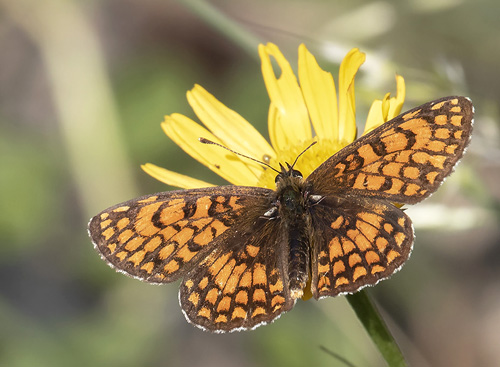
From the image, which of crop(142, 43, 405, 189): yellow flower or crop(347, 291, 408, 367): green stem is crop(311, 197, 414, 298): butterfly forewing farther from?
crop(142, 43, 405, 189): yellow flower

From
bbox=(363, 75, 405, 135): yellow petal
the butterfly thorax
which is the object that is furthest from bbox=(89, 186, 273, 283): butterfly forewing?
bbox=(363, 75, 405, 135): yellow petal

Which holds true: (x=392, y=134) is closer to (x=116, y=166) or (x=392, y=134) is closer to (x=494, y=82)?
(x=494, y=82)

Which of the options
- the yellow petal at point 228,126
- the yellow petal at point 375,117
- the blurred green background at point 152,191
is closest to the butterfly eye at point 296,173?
the yellow petal at point 375,117

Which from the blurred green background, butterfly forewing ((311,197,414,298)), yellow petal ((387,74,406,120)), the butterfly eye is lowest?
the blurred green background

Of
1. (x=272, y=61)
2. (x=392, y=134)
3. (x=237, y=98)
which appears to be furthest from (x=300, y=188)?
(x=237, y=98)

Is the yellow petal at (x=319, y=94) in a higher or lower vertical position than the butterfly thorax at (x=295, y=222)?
higher

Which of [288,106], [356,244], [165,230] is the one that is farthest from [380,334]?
[288,106]

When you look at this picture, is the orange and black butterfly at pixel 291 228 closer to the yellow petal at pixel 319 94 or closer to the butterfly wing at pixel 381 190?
the butterfly wing at pixel 381 190
